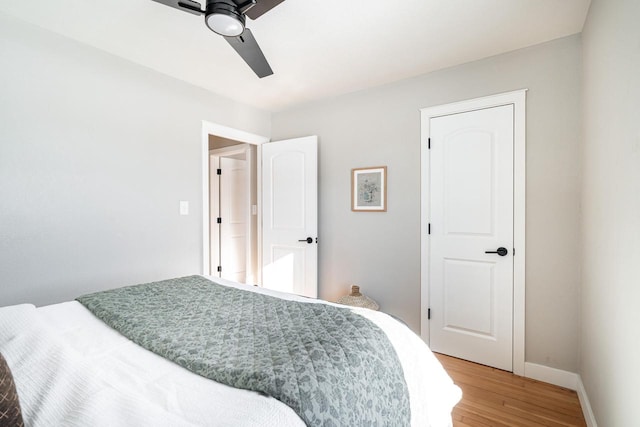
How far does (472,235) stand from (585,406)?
1.21 metres

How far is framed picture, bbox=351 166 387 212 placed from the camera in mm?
2836

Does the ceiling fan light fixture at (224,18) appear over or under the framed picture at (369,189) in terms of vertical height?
over

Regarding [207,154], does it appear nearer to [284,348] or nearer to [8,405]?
[284,348]

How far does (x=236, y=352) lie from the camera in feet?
3.22

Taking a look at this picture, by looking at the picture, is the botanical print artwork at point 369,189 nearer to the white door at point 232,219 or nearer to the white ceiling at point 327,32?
the white ceiling at point 327,32

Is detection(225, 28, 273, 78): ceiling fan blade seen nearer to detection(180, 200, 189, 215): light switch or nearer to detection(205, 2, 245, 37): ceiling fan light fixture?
detection(205, 2, 245, 37): ceiling fan light fixture

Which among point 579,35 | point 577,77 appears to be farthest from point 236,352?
point 579,35

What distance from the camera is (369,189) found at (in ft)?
9.58

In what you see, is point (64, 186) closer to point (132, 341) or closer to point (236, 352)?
point (132, 341)

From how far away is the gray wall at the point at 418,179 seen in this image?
2.06m

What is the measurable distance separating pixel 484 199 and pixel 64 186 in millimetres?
3058

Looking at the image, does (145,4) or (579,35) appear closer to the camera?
(145,4)

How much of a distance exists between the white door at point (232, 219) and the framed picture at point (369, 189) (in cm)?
194

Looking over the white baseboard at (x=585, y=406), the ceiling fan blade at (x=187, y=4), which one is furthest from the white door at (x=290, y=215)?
the white baseboard at (x=585, y=406)
